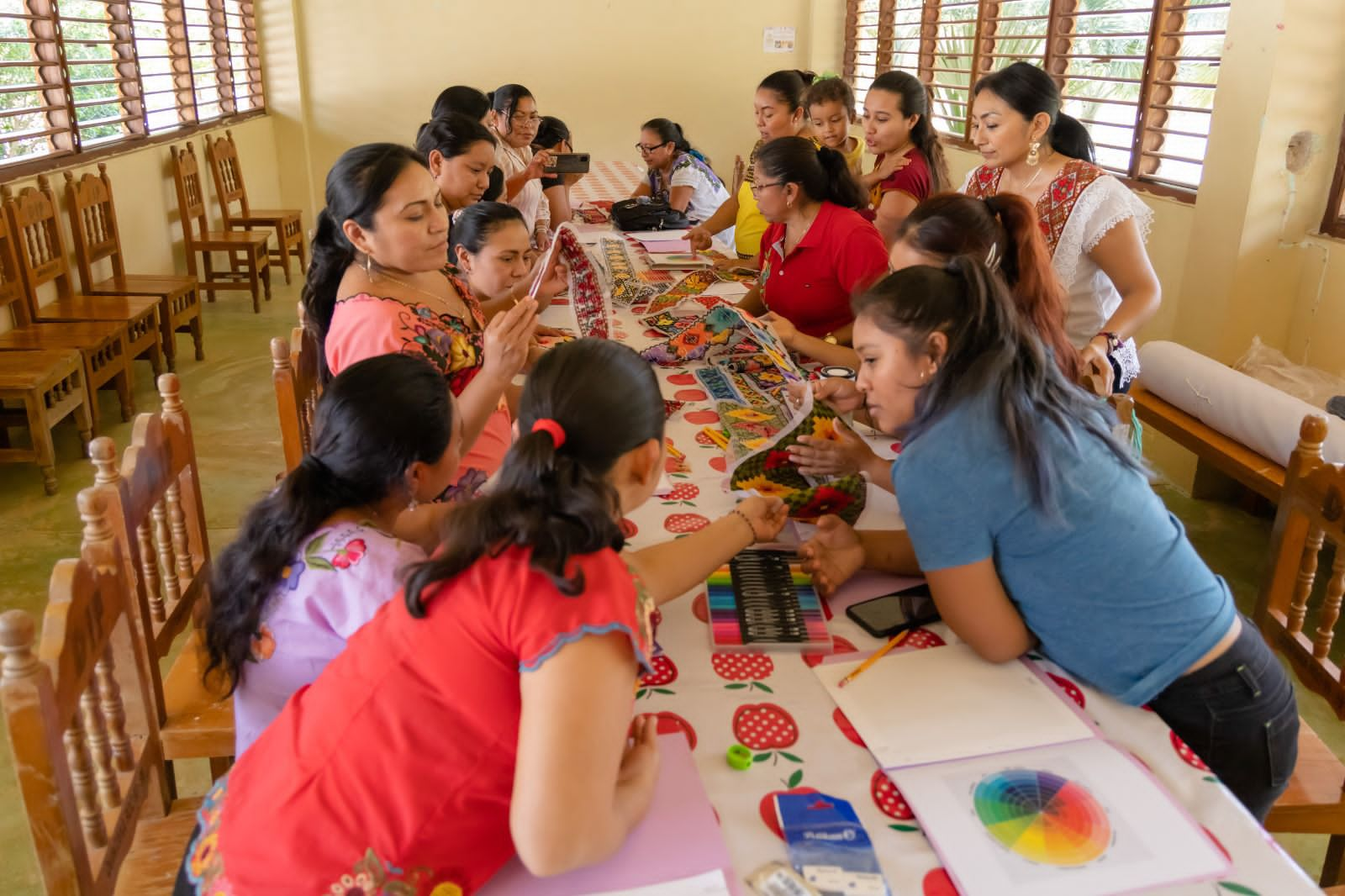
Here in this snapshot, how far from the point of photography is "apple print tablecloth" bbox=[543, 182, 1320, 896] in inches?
36.3

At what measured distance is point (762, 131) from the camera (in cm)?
356

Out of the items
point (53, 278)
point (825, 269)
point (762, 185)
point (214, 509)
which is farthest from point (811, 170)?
point (53, 278)

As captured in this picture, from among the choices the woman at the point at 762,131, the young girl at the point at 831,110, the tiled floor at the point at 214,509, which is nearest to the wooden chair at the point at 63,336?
the tiled floor at the point at 214,509

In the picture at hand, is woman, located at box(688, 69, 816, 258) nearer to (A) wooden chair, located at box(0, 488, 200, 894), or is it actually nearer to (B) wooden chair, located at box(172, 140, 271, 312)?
(A) wooden chair, located at box(0, 488, 200, 894)

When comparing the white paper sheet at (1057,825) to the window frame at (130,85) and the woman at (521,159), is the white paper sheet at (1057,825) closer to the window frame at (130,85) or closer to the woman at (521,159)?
the woman at (521,159)

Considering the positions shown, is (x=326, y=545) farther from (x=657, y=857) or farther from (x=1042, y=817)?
(x=1042, y=817)

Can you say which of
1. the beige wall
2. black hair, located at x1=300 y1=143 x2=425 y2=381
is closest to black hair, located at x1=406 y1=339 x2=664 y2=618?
black hair, located at x1=300 y1=143 x2=425 y2=381

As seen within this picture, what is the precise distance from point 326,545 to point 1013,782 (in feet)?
2.67

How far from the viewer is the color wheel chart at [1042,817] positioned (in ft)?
3.03

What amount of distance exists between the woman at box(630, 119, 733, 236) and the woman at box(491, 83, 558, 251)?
628 millimetres

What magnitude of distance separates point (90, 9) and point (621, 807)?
16.7 ft

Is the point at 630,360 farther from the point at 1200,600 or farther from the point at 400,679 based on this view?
the point at 1200,600

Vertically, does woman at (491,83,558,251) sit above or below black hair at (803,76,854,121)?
below

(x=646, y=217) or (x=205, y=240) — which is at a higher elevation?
(x=646, y=217)
